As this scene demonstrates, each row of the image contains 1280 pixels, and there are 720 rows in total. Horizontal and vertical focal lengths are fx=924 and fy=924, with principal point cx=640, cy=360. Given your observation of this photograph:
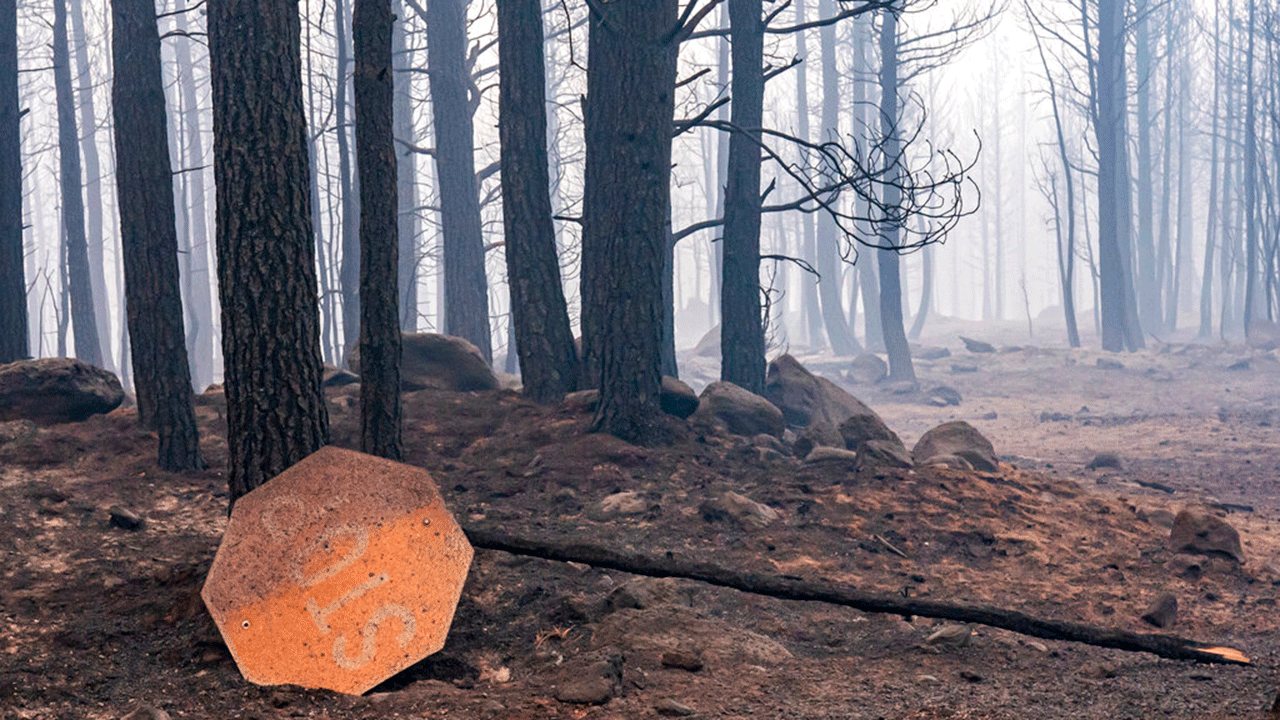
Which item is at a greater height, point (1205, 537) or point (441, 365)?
point (441, 365)

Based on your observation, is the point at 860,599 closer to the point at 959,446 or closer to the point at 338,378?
the point at 959,446

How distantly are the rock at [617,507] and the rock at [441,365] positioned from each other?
3568 millimetres

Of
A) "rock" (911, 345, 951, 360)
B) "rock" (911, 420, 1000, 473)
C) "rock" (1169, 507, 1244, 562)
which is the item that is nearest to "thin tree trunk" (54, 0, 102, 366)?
"rock" (911, 420, 1000, 473)

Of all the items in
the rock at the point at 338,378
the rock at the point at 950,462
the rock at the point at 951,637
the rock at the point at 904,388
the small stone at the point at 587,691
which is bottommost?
the rock at the point at 904,388

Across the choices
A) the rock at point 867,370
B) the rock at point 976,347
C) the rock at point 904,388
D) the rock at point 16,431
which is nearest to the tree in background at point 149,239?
the rock at point 16,431

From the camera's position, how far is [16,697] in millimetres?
3514

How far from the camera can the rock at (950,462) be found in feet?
26.7

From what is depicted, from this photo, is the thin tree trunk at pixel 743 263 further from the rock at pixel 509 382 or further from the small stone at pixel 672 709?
the small stone at pixel 672 709

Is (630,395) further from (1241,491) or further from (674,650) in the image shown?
(1241,491)

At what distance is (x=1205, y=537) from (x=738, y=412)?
4.06 metres

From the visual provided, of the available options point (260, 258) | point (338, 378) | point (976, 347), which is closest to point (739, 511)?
point (260, 258)

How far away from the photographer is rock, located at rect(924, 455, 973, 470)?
8.15m

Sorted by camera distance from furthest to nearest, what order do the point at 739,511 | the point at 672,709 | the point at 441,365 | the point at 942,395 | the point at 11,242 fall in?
the point at 942,395 → the point at 441,365 → the point at 11,242 → the point at 739,511 → the point at 672,709

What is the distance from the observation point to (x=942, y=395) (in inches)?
736
